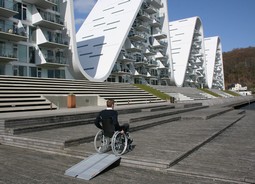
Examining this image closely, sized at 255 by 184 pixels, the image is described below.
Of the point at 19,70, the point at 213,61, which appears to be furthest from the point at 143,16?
the point at 213,61

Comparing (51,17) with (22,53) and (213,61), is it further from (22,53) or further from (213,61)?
(213,61)

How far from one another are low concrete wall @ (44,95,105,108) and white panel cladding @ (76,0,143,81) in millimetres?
12484

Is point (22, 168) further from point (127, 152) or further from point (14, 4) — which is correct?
point (14, 4)

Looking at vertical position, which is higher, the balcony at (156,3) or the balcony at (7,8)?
the balcony at (156,3)

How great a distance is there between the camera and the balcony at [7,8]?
84.8 ft

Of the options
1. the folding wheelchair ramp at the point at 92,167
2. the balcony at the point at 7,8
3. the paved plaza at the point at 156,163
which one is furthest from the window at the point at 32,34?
the folding wheelchair ramp at the point at 92,167

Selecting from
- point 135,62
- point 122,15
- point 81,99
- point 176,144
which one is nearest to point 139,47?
point 135,62

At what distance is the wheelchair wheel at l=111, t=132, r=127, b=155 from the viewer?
6210mm

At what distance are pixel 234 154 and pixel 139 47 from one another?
154 ft

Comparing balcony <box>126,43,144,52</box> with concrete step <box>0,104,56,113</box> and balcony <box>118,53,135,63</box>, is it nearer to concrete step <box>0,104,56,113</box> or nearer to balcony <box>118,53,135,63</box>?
balcony <box>118,53,135,63</box>

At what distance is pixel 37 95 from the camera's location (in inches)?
806

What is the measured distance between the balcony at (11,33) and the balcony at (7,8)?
1.18m

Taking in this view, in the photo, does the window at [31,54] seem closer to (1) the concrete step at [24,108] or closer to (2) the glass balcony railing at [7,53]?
(2) the glass balcony railing at [7,53]

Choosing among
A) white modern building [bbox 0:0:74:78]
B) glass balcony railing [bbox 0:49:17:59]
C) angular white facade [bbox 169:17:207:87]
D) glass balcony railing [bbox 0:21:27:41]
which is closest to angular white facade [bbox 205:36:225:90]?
angular white facade [bbox 169:17:207:87]
